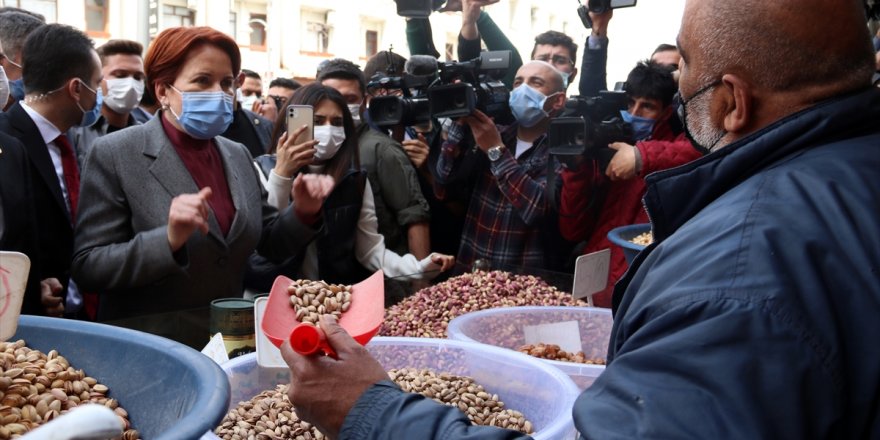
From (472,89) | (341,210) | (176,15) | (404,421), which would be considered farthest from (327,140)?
(176,15)

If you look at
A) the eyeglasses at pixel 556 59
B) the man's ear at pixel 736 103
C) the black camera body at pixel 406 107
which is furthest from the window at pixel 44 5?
the man's ear at pixel 736 103

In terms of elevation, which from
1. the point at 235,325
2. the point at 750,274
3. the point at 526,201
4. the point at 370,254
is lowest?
the point at 370,254

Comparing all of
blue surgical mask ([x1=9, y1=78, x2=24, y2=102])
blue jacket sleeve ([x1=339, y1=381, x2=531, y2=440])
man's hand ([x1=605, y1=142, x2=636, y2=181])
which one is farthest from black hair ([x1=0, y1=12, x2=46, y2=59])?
blue jacket sleeve ([x1=339, y1=381, x2=531, y2=440])

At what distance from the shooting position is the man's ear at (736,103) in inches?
40.3

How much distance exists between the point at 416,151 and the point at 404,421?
2.57 m

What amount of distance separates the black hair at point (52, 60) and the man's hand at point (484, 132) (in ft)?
4.61

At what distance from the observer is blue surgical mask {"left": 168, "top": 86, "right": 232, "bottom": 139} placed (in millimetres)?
2232

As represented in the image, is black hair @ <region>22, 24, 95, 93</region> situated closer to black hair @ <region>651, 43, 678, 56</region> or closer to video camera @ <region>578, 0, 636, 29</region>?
video camera @ <region>578, 0, 636, 29</region>

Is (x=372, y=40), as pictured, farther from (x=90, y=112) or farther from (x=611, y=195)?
(x=611, y=195)

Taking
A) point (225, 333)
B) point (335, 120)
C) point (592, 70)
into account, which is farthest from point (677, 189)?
point (592, 70)

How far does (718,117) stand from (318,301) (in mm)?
839

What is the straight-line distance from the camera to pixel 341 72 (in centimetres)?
377

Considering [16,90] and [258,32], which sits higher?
[258,32]

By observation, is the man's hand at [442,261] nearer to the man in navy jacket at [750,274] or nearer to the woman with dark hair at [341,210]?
the woman with dark hair at [341,210]
